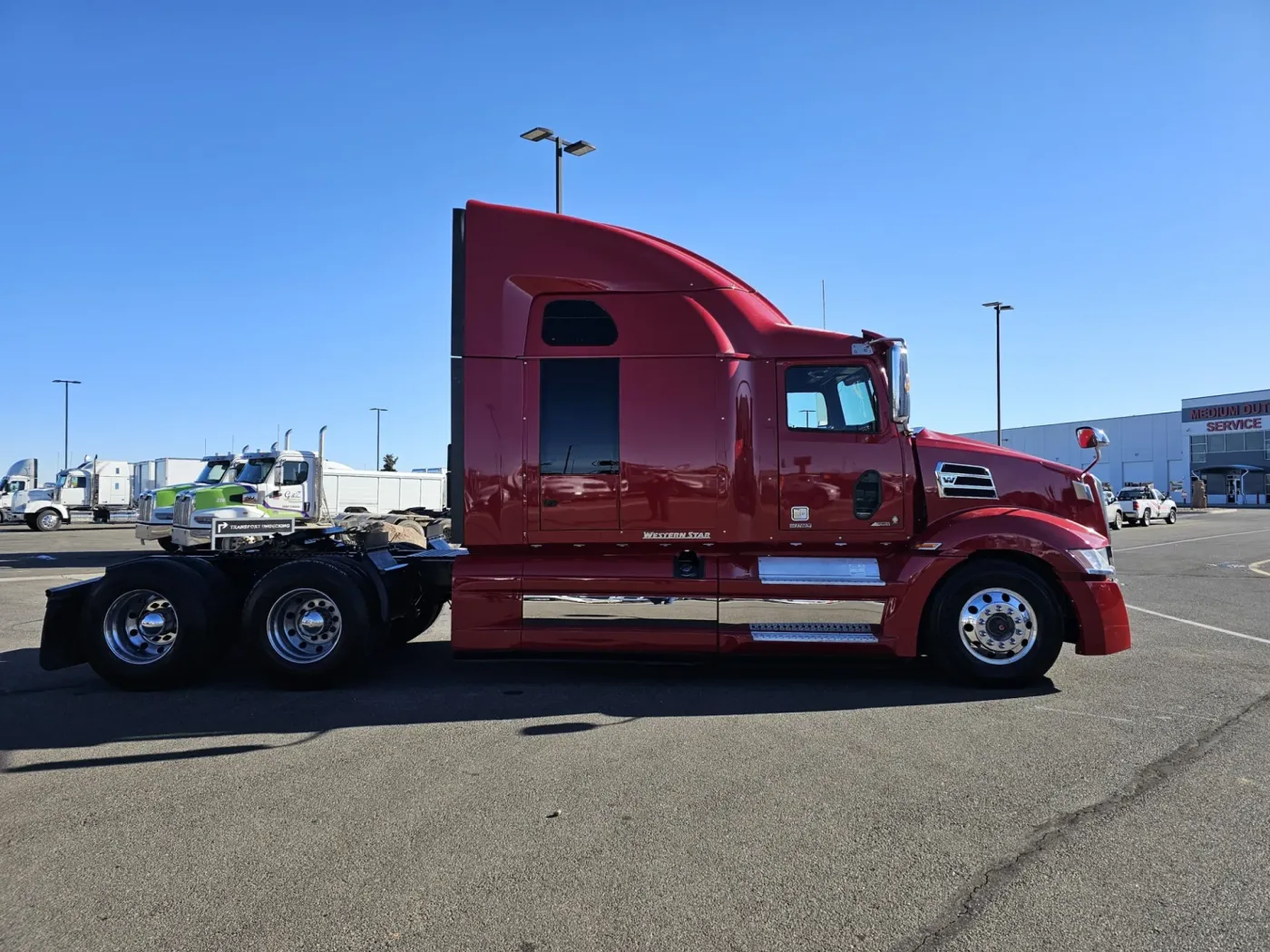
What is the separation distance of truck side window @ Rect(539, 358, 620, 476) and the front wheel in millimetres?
36378

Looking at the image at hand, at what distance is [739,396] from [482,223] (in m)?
2.40

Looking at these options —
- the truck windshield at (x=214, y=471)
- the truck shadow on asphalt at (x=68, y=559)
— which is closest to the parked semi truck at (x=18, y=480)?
the truck shadow on asphalt at (x=68, y=559)

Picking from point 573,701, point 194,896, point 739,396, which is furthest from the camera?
point 739,396

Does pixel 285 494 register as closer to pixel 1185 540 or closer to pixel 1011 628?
pixel 1011 628

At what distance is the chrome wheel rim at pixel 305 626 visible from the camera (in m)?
6.55

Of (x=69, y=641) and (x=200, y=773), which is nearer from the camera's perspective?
(x=200, y=773)

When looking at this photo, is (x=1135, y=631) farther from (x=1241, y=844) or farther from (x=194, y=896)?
(x=194, y=896)

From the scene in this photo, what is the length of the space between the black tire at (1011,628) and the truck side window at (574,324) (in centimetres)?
325

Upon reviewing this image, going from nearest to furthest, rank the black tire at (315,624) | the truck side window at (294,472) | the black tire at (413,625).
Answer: the black tire at (315,624) → the black tire at (413,625) → the truck side window at (294,472)

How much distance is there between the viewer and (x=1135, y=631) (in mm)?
9047

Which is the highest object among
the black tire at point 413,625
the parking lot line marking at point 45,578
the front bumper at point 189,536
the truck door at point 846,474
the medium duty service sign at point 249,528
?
the truck door at point 846,474

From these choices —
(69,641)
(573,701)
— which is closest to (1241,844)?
(573,701)

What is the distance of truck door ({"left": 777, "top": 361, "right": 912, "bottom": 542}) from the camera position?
645cm

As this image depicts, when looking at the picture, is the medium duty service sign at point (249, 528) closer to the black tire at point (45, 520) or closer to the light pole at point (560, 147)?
the light pole at point (560, 147)
